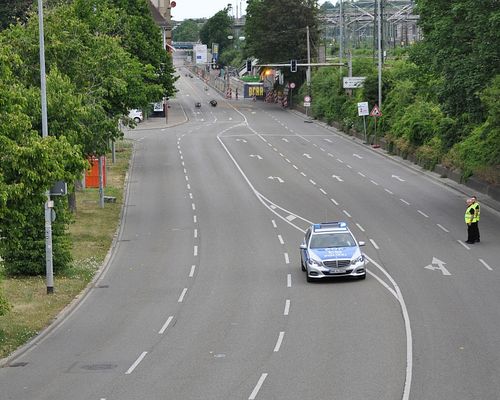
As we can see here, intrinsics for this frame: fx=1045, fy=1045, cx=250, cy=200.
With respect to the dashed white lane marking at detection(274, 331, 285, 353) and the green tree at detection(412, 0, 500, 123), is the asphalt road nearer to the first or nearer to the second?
the dashed white lane marking at detection(274, 331, 285, 353)

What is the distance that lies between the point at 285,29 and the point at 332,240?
95061mm

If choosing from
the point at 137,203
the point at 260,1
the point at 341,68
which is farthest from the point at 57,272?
the point at 260,1

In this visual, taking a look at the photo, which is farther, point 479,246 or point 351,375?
point 479,246

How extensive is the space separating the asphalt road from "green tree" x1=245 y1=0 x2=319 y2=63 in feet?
222

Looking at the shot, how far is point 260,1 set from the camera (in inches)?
5281

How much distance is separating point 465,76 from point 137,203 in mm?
17663

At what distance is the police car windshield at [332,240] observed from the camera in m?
31.8

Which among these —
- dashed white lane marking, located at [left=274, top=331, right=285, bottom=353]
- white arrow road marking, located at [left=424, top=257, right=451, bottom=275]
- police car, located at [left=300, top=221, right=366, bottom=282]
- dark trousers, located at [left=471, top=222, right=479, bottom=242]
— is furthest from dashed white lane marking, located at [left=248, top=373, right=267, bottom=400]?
dark trousers, located at [left=471, top=222, right=479, bottom=242]

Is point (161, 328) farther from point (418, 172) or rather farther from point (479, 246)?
point (418, 172)

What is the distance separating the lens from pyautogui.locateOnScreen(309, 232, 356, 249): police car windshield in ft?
Answer: 104

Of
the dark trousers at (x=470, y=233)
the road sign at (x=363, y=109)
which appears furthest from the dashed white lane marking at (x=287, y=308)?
the road sign at (x=363, y=109)

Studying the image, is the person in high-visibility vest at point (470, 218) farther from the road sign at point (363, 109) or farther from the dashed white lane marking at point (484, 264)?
the road sign at point (363, 109)

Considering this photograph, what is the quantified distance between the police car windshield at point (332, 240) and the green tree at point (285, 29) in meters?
92.9

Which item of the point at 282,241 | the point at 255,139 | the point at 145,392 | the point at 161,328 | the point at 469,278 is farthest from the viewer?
the point at 255,139
